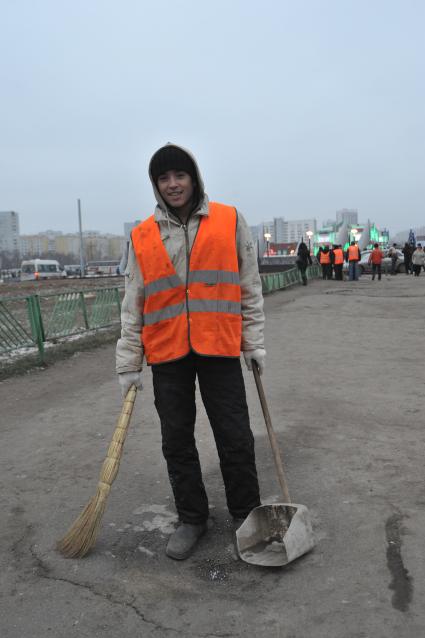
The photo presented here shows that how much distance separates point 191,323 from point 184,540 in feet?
3.50

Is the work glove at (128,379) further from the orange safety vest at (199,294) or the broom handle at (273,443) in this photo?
the broom handle at (273,443)

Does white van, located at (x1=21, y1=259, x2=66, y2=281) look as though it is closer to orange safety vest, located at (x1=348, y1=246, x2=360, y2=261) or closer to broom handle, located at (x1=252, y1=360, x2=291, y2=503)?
orange safety vest, located at (x1=348, y1=246, x2=360, y2=261)

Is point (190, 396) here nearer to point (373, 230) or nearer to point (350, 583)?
point (350, 583)

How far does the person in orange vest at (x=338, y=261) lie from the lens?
27219 millimetres

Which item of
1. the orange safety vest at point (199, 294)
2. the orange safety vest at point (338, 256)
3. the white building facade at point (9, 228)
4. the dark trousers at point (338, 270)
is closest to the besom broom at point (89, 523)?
the orange safety vest at point (199, 294)

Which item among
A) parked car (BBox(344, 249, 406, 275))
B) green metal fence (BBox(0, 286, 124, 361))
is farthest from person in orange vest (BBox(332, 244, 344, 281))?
green metal fence (BBox(0, 286, 124, 361))

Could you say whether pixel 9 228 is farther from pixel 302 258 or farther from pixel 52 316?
pixel 52 316

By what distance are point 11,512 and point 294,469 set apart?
175 centimetres

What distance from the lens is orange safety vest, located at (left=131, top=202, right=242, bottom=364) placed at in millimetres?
3002

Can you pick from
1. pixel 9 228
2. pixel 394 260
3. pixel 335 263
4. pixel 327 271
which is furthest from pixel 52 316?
pixel 9 228

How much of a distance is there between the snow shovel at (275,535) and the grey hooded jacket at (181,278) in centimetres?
82

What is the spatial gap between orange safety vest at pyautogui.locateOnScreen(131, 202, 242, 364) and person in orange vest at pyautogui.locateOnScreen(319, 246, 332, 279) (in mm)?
24643

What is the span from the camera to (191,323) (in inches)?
118

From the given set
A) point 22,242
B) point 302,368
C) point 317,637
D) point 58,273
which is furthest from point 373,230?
point 22,242
